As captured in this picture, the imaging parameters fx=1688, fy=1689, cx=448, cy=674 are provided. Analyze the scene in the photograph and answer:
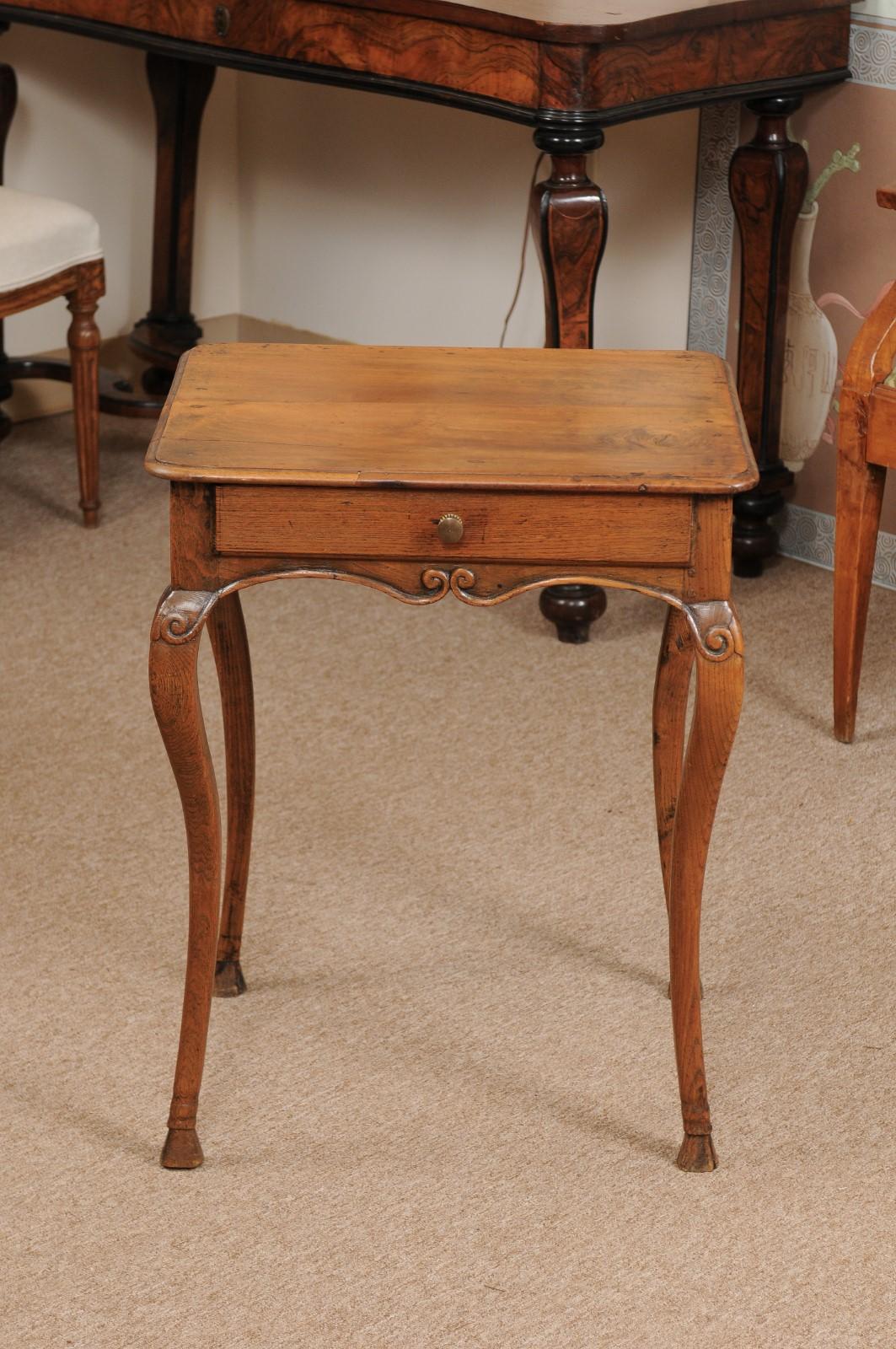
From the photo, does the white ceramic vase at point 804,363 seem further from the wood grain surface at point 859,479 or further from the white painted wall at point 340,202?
the wood grain surface at point 859,479

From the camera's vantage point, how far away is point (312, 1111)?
5.48ft

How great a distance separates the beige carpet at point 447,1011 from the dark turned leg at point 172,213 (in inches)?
41.2

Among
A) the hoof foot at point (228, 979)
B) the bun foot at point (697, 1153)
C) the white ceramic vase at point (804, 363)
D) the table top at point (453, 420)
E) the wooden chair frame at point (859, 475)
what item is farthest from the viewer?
the white ceramic vase at point (804, 363)

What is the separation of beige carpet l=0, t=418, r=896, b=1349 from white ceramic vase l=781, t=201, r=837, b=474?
14.8 inches

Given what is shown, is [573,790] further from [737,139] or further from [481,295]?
[481,295]

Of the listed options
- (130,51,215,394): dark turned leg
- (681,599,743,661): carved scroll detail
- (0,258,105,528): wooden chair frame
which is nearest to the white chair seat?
(0,258,105,528): wooden chair frame

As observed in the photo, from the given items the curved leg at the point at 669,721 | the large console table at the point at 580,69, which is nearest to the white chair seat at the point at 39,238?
the large console table at the point at 580,69

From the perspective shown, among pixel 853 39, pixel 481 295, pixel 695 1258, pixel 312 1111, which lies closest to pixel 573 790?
pixel 312 1111

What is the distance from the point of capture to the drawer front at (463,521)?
138cm

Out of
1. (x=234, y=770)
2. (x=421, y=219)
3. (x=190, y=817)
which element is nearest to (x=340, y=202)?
(x=421, y=219)

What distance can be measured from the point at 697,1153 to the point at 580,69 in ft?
4.71

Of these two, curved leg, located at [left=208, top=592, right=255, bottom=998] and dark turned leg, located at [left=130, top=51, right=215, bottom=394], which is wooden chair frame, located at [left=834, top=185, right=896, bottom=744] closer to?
curved leg, located at [left=208, top=592, right=255, bottom=998]

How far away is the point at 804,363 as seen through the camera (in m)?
2.97

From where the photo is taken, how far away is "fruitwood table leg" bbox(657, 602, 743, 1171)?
1.41 meters
